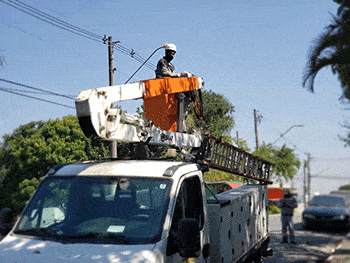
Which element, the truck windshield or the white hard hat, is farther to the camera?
the white hard hat

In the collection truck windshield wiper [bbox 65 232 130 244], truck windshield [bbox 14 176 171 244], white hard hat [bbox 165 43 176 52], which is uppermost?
white hard hat [bbox 165 43 176 52]

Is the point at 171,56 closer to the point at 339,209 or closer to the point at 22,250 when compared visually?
the point at 22,250

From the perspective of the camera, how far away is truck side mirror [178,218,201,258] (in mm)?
3752

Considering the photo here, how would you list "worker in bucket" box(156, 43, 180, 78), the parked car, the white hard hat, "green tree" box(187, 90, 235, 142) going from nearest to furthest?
the parked car → "worker in bucket" box(156, 43, 180, 78) → the white hard hat → "green tree" box(187, 90, 235, 142)

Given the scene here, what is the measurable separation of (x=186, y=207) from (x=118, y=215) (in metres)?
0.82

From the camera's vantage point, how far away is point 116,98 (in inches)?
206

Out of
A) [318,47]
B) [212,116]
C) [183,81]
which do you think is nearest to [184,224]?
[183,81]

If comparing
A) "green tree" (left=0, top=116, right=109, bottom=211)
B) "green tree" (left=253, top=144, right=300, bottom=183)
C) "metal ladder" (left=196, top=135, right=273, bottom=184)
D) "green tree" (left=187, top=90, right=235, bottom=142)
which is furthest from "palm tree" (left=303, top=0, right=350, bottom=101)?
"green tree" (left=253, top=144, right=300, bottom=183)

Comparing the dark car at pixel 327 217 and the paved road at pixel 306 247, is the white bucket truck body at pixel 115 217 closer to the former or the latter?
the paved road at pixel 306 247

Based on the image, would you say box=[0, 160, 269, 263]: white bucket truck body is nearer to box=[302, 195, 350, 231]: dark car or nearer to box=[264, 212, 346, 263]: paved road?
box=[264, 212, 346, 263]: paved road

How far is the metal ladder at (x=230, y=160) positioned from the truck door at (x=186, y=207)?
1.38 m

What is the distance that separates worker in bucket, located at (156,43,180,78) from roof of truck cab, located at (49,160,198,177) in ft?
8.50

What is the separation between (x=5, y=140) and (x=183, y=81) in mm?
48177

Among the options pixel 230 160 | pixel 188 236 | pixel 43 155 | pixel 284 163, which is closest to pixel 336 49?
pixel 230 160
